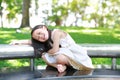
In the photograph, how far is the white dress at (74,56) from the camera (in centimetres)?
434

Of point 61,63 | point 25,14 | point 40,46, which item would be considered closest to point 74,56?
point 61,63

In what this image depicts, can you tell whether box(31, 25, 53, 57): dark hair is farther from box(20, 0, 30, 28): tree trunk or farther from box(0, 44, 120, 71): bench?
box(20, 0, 30, 28): tree trunk

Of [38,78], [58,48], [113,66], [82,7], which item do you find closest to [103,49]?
[113,66]

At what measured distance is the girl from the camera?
14.1ft

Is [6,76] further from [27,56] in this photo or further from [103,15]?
[103,15]

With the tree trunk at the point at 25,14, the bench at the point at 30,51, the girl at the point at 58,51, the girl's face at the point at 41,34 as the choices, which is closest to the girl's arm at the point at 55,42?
the girl at the point at 58,51

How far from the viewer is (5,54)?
430cm

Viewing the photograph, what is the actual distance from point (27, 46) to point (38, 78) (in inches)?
31.6

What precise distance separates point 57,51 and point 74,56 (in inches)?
8.7

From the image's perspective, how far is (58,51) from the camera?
14.2 feet

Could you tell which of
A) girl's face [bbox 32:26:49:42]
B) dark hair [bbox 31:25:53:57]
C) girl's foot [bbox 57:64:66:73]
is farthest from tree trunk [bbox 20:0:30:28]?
girl's foot [bbox 57:64:66:73]

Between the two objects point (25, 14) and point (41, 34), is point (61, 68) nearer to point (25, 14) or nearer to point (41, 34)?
point (41, 34)

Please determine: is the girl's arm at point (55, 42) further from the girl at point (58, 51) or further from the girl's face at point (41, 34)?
the girl's face at point (41, 34)

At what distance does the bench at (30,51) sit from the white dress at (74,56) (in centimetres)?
20
